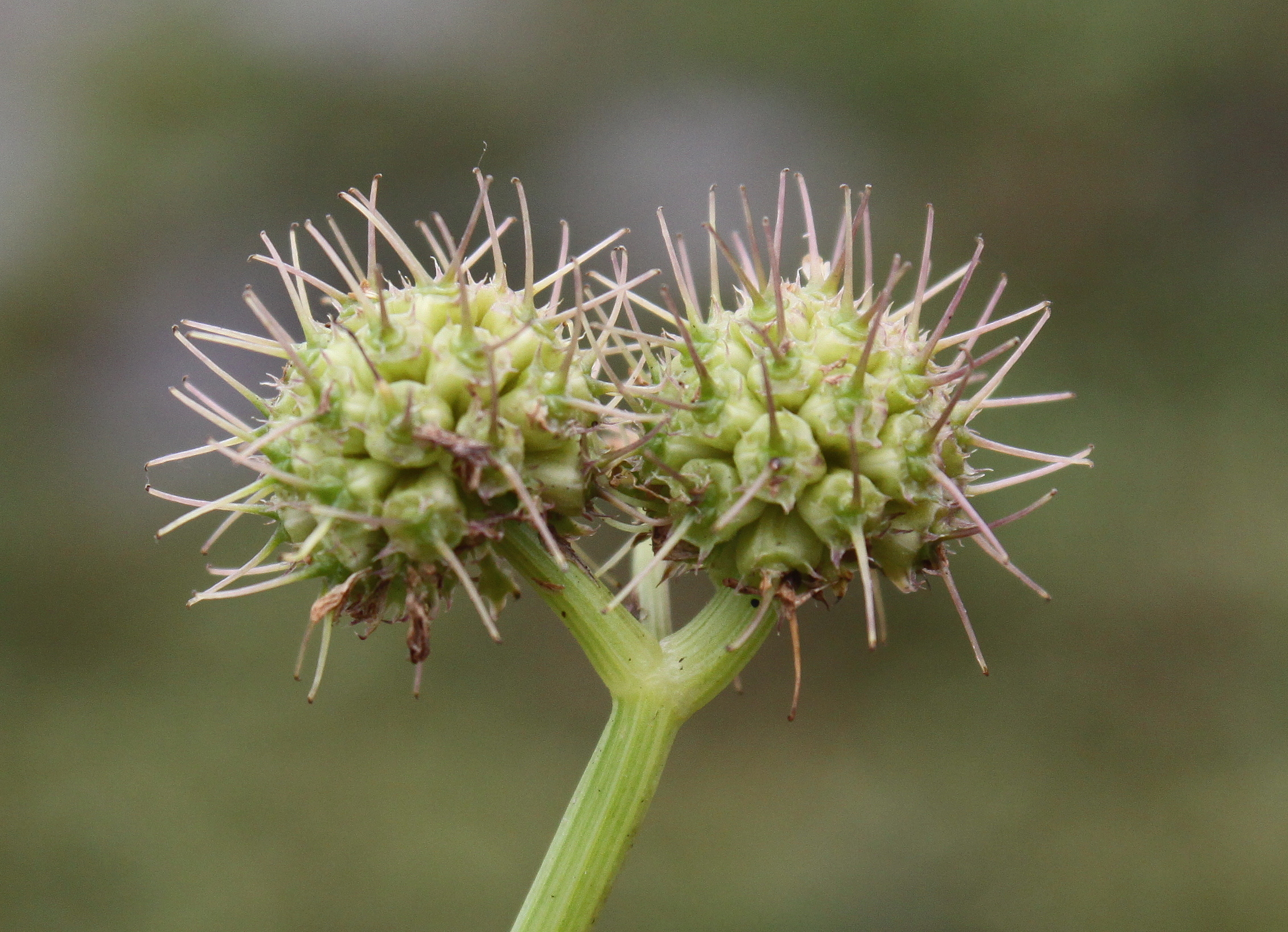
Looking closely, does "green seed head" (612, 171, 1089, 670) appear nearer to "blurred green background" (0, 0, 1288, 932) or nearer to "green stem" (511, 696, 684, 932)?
"green stem" (511, 696, 684, 932)

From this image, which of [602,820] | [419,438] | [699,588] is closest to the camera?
[419,438]

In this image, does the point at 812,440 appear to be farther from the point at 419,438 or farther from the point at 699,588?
the point at 699,588

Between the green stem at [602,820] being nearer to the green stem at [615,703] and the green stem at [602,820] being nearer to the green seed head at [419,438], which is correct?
the green stem at [615,703]

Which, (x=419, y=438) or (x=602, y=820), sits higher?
(x=419, y=438)

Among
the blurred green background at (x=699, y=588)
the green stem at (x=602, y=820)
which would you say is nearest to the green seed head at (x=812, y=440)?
the green stem at (x=602, y=820)

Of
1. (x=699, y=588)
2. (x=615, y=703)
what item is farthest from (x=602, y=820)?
(x=699, y=588)

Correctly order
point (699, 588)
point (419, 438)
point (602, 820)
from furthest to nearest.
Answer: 1. point (699, 588)
2. point (602, 820)
3. point (419, 438)
